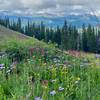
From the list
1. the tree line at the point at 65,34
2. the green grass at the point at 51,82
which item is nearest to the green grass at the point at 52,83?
the green grass at the point at 51,82

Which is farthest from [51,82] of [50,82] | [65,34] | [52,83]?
[65,34]

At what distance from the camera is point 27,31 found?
4963 inches

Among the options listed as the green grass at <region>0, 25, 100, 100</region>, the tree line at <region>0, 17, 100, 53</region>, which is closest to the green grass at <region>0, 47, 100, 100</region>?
the green grass at <region>0, 25, 100, 100</region>

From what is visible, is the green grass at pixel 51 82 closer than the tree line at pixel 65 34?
Yes

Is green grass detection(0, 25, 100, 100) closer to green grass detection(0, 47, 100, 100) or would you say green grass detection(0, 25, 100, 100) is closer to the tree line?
green grass detection(0, 47, 100, 100)

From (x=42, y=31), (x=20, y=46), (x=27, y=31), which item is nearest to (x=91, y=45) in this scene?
(x=42, y=31)

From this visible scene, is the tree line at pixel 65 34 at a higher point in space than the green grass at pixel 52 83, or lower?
lower

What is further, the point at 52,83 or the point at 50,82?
the point at 50,82

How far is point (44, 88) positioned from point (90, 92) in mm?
846

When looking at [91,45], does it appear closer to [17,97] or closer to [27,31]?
[27,31]

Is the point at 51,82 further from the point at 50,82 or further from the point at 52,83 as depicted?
the point at 52,83

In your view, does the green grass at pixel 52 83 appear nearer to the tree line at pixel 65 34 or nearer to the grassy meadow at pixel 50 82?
the grassy meadow at pixel 50 82

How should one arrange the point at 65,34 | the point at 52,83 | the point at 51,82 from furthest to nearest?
the point at 65,34 < the point at 51,82 < the point at 52,83

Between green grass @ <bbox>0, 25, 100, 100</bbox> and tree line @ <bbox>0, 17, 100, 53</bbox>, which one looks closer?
green grass @ <bbox>0, 25, 100, 100</bbox>
